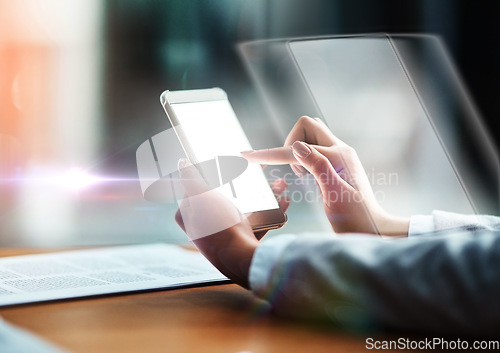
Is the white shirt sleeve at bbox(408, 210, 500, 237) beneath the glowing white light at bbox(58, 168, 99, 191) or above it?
beneath

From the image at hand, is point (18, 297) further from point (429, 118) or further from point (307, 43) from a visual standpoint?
point (429, 118)

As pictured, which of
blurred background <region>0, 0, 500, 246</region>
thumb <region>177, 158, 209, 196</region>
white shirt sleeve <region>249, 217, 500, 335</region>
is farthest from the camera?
blurred background <region>0, 0, 500, 246</region>

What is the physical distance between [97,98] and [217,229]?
47 centimetres

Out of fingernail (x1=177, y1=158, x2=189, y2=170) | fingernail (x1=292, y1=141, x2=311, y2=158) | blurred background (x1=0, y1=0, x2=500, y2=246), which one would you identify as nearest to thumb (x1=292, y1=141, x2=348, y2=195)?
fingernail (x1=292, y1=141, x2=311, y2=158)

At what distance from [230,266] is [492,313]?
18cm

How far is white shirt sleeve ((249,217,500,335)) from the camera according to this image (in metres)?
0.30

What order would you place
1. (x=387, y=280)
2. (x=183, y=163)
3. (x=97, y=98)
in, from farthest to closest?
(x=97, y=98) < (x=183, y=163) < (x=387, y=280)

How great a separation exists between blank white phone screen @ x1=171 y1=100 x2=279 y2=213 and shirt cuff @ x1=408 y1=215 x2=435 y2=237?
0.47 ft

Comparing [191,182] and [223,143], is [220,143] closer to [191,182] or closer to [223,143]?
[223,143]

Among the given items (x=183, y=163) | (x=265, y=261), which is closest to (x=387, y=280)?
(x=265, y=261)

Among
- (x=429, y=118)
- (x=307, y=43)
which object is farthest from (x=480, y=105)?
(x=307, y=43)

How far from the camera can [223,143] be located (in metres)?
0.55
